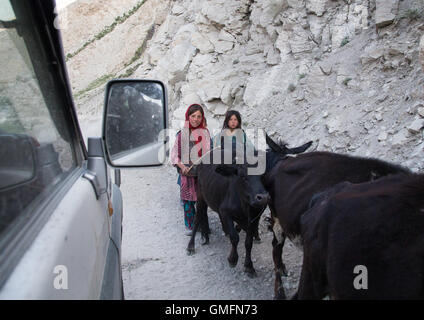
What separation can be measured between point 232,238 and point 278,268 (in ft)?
2.40

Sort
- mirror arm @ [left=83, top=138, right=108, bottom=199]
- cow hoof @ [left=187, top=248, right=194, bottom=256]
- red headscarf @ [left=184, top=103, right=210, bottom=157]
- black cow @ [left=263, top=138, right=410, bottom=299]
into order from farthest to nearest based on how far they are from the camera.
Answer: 1. red headscarf @ [left=184, top=103, right=210, bottom=157]
2. cow hoof @ [left=187, top=248, right=194, bottom=256]
3. black cow @ [left=263, top=138, right=410, bottom=299]
4. mirror arm @ [left=83, top=138, right=108, bottom=199]

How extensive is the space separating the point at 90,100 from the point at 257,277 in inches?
785

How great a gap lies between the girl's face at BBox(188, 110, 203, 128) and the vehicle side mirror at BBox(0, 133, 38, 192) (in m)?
4.13

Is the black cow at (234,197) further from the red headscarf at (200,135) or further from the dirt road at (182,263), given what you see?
the red headscarf at (200,135)

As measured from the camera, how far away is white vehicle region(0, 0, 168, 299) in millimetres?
1046

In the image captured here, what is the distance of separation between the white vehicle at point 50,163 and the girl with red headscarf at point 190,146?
321 centimetres

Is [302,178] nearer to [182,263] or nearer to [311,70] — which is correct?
[182,263]

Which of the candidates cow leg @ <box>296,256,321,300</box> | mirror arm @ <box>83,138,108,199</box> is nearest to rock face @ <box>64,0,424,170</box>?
cow leg @ <box>296,256,321,300</box>

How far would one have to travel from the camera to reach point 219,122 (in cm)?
1167

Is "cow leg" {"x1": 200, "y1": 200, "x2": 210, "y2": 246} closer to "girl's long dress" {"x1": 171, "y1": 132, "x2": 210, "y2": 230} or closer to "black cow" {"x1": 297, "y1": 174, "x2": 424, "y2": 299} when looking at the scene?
"girl's long dress" {"x1": 171, "y1": 132, "x2": 210, "y2": 230}

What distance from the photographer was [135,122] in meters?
2.32

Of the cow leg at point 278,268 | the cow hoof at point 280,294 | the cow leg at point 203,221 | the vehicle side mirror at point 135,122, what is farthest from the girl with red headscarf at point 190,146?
the vehicle side mirror at point 135,122

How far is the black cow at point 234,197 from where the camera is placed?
406 cm

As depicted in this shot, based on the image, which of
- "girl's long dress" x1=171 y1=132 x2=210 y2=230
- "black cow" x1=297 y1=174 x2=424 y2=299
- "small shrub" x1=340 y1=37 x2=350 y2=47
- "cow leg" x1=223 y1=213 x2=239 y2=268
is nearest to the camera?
"black cow" x1=297 y1=174 x2=424 y2=299
